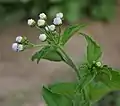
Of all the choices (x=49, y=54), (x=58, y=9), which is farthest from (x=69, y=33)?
(x=58, y=9)

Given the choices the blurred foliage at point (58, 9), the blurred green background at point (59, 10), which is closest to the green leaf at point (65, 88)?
the blurred green background at point (59, 10)

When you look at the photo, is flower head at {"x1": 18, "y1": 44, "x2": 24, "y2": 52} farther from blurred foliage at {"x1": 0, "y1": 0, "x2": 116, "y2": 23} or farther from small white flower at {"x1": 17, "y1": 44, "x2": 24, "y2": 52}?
blurred foliage at {"x1": 0, "y1": 0, "x2": 116, "y2": 23}

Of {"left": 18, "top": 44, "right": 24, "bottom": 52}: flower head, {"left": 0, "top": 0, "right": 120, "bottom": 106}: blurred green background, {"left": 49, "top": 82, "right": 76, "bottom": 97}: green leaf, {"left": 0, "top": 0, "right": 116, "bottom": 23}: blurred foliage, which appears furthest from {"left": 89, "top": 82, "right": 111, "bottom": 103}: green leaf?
{"left": 0, "top": 0, "right": 116, "bottom": 23}: blurred foliage

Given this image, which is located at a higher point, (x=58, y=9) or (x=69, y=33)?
(x=69, y=33)

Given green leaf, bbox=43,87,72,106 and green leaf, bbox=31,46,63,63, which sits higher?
green leaf, bbox=31,46,63,63

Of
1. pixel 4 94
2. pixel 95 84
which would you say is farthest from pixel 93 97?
pixel 4 94

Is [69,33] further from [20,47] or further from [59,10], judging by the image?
[59,10]
